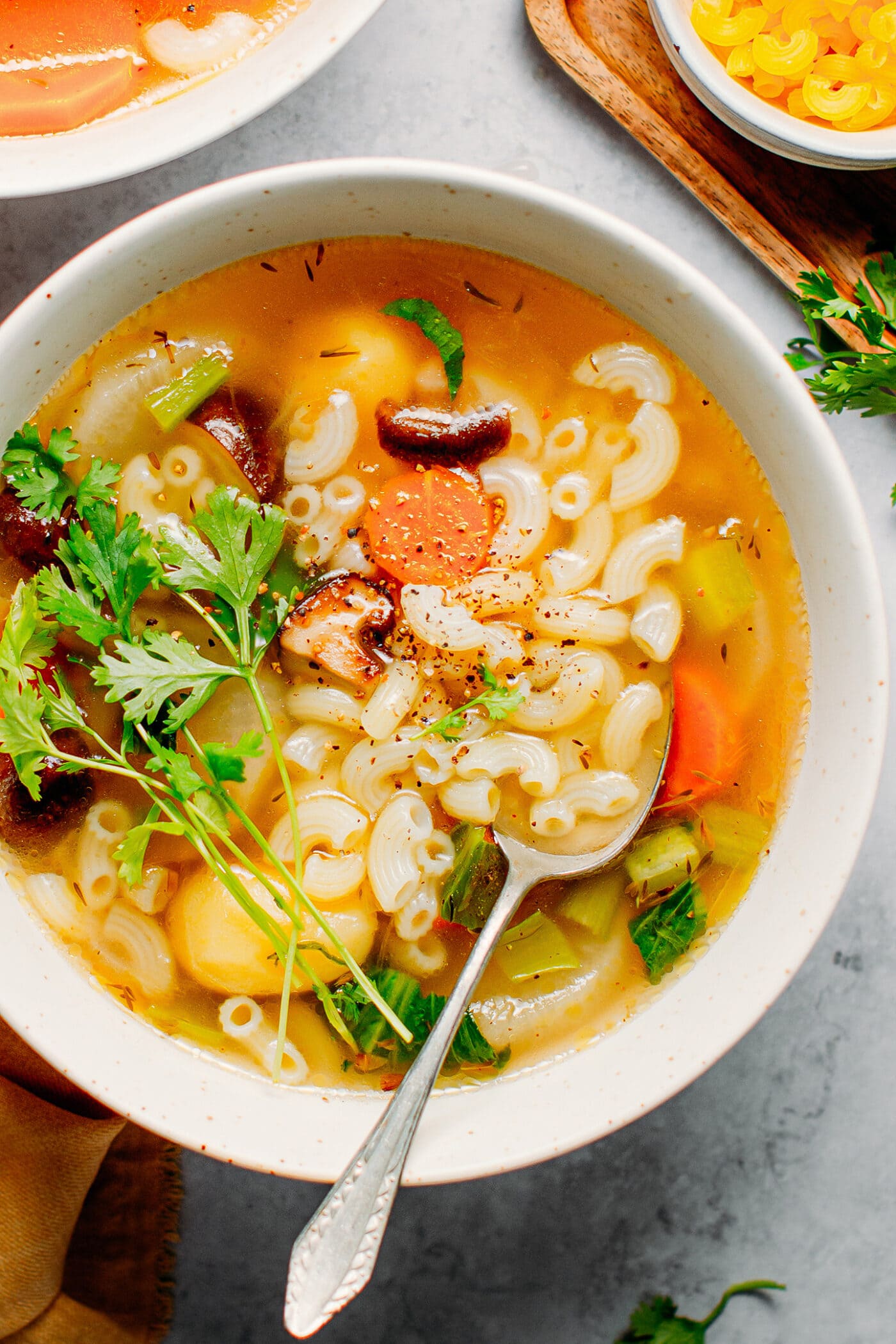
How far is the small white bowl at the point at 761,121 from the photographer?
2.32m

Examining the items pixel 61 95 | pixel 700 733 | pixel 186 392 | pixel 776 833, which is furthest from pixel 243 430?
pixel 776 833

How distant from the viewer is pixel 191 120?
2.23 metres

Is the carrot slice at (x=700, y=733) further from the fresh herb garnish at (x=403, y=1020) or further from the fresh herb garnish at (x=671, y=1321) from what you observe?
the fresh herb garnish at (x=671, y=1321)

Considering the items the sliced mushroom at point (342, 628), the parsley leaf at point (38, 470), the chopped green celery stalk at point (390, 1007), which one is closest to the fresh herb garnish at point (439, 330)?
the sliced mushroom at point (342, 628)

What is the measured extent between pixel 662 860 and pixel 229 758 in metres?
0.85

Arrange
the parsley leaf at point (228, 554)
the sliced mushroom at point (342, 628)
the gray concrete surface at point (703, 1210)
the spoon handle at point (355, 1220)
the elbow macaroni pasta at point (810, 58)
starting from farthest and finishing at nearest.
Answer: the gray concrete surface at point (703, 1210), the elbow macaroni pasta at point (810, 58), the sliced mushroom at point (342, 628), the parsley leaf at point (228, 554), the spoon handle at point (355, 1220)

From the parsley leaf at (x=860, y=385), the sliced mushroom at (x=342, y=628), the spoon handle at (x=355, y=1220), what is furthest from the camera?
the parsley leaf at (x=860, y=385)

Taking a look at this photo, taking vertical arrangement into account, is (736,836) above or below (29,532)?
above

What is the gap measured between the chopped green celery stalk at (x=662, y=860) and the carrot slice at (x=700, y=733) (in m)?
0.08

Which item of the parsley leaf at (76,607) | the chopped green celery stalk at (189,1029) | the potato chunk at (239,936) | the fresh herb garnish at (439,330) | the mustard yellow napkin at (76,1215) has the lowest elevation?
the mustard yellow napkin at (76,1215)

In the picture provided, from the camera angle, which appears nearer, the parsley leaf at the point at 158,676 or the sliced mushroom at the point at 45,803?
the parsley leaf at the point at 158,676

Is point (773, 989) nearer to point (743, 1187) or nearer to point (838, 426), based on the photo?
point (743, 1187)

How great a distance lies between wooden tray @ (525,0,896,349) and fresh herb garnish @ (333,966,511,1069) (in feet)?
5.46

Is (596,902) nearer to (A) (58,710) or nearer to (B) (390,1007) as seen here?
(B) (390,1007)
